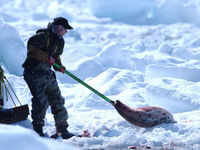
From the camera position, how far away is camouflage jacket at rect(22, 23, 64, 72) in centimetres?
434

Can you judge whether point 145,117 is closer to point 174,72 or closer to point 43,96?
point 43,96

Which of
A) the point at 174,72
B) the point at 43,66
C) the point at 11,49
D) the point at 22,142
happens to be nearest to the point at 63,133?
the point at 43,66

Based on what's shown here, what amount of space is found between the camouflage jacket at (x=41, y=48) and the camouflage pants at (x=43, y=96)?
0.09 m

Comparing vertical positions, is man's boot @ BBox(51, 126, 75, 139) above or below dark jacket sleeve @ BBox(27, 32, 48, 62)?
below

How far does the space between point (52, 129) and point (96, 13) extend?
2479 cm

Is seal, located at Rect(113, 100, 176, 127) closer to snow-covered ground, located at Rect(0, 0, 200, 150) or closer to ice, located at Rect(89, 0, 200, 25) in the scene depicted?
snow-covered ground, located at Rect(0, 0, 200, 150)

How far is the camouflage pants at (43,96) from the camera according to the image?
446cm

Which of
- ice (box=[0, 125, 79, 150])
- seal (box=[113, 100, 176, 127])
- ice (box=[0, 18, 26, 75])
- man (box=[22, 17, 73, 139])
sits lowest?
ice (box=[0, 125, 79, 150])

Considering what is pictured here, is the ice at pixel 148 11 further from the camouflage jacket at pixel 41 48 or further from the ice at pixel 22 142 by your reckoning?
the ice at pixel 22 142

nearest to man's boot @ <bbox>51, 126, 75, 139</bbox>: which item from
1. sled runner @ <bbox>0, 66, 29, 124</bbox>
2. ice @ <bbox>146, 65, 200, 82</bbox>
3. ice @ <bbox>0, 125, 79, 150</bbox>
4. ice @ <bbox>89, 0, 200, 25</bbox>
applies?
sled runner @ <bbox>0, 66, 29, 124</bbox>

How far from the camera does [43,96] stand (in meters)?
4.50

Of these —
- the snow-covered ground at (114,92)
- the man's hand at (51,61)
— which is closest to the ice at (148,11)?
the snow-covered ground at (114,92)

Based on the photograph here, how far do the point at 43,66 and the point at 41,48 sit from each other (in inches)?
8.4

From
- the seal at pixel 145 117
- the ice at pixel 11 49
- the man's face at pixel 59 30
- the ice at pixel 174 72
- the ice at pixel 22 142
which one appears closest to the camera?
the ice at pixel 22 142
